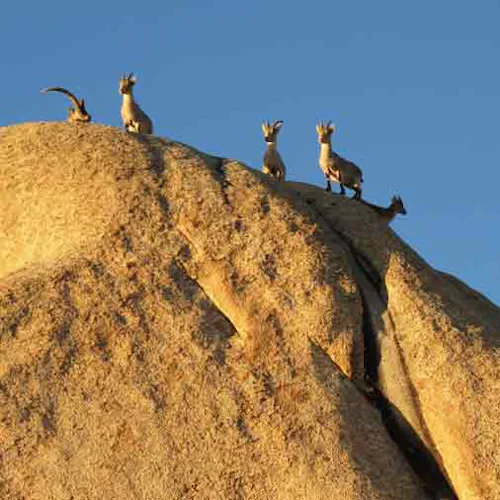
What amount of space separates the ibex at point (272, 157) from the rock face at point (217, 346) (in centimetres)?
350

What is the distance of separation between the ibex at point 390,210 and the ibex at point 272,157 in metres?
1.80

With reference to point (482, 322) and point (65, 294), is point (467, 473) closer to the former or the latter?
point (482, 322)

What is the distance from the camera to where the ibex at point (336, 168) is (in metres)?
22.2

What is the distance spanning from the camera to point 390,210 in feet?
70.5

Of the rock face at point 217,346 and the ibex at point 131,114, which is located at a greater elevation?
the ibex at point 131,114

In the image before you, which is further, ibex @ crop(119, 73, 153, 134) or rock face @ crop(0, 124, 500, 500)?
ibex @ crop(119, 73, 153, 134)

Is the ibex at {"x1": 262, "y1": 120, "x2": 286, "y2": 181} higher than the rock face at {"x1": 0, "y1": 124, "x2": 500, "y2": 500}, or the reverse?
the ibex at {"x1": 262, "y1": 120, "x2": 286, "y2": 181}

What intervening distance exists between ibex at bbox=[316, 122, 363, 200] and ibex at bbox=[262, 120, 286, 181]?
2.12 ft

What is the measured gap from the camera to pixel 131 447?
1590 centimetres

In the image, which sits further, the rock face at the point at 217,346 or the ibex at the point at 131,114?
the ibex at the point at 131,114

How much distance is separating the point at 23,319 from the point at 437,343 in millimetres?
4940

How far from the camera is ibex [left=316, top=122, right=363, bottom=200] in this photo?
2217 cm

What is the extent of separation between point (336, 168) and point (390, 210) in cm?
132

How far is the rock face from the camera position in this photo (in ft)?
52.0
